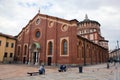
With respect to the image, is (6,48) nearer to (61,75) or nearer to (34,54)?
(34,54)

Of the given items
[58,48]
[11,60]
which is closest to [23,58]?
[11,60]

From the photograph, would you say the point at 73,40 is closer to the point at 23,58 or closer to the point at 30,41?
the point at 30,41

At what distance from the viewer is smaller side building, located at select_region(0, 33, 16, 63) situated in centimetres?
3291

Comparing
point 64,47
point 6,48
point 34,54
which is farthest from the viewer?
point 6,48

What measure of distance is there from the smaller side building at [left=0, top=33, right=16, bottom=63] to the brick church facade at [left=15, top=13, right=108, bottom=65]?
4.97 feet

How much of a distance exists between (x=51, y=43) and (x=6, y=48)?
1415cm

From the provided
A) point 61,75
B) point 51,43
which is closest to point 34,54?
point 51,43

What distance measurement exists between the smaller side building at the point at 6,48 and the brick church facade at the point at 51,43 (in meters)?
1.52

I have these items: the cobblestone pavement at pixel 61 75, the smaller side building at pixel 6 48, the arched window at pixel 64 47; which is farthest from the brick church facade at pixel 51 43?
the cobblestone pavement at pixel 61 75

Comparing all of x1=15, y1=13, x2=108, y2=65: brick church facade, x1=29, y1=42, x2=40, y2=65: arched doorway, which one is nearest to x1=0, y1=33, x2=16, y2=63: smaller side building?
x1=15, y1=13, x2=108, y2=65: brick church facade

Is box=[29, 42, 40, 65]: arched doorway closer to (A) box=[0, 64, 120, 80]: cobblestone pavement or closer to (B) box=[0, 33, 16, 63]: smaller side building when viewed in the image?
(B) box=[0, 33, 16, 63]: smaller side building

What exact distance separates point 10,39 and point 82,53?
2063cm

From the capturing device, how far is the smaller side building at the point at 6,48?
1296 inches

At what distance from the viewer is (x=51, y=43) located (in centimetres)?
2856
